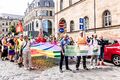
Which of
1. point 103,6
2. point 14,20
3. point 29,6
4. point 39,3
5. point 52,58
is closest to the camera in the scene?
point 52,58

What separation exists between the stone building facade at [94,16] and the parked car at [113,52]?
333 inches

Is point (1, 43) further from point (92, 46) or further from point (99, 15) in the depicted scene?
point (99, 15)

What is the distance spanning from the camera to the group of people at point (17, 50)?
14.2 meters

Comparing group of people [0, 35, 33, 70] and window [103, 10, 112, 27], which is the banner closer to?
group of people [0, 35, 33, 70]

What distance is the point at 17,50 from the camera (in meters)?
16.7

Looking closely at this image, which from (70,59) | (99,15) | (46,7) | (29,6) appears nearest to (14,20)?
(29,6)

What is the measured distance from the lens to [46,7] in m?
88.4

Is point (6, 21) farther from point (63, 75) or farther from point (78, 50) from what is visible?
point (63, 75)

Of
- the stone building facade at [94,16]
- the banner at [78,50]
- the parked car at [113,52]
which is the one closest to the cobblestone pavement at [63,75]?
the banner at [78,50]

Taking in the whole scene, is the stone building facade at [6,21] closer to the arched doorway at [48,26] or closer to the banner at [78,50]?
the arched doorway at [48,26]

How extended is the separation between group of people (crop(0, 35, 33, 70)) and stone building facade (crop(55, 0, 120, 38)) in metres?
8.32

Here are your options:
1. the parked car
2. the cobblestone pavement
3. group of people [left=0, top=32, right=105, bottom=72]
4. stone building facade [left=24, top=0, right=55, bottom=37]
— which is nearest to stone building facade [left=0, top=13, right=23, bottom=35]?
stone building facade [left=24, top=0, right=55, bottom=37]

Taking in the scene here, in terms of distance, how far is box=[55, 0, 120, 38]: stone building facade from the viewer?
92.6 feet

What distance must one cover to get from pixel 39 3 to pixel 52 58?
70.4m
